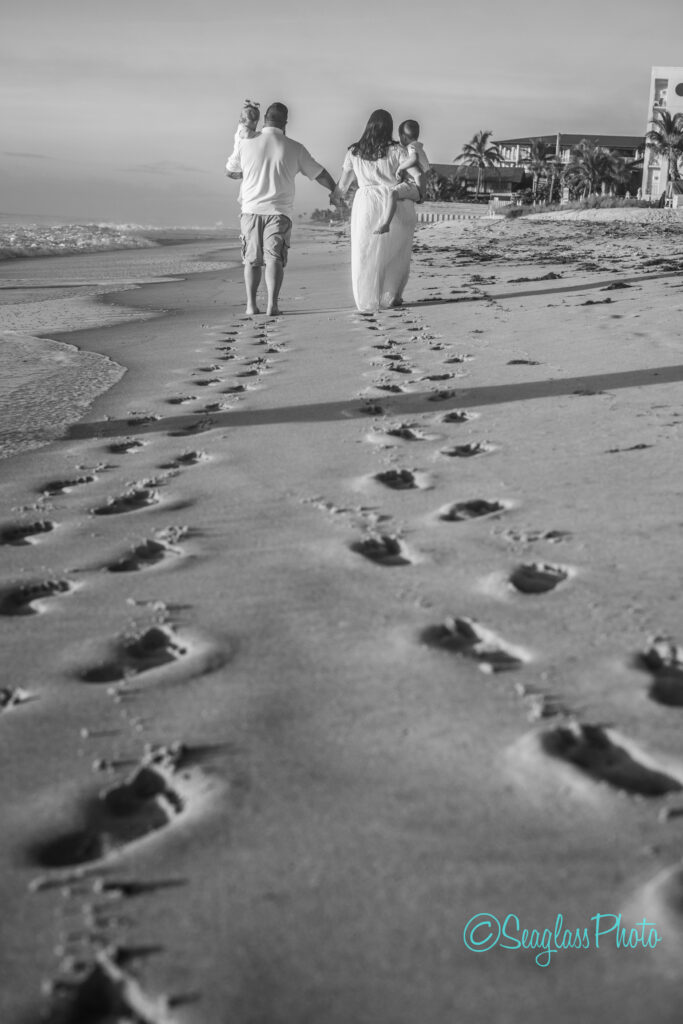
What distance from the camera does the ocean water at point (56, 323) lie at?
4.86 meters

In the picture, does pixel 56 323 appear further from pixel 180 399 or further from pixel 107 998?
pixel 107 998

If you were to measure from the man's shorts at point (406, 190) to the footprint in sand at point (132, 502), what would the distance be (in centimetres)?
525

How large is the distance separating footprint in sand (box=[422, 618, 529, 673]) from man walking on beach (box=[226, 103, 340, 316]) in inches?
260

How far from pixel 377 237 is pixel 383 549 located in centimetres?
613

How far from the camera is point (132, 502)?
3.28 m

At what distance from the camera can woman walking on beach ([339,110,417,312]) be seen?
310 inches

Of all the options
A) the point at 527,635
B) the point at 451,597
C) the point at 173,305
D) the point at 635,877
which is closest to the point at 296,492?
the point at 451,597

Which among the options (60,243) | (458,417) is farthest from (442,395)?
(60,243)

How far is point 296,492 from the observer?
328cm

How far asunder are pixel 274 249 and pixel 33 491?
17.2 feet

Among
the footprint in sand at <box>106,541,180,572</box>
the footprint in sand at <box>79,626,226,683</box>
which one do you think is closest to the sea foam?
the footprint in sand at <box>106,541,180,572</box>

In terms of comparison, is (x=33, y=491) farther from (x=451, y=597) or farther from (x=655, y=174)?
(x=655, y=174)

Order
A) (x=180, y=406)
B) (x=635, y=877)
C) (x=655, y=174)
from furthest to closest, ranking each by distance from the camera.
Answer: (x=655, y=174) → (x=180, y=406) → (x=635, y=877)

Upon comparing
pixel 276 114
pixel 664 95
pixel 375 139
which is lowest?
pixel 375 139
